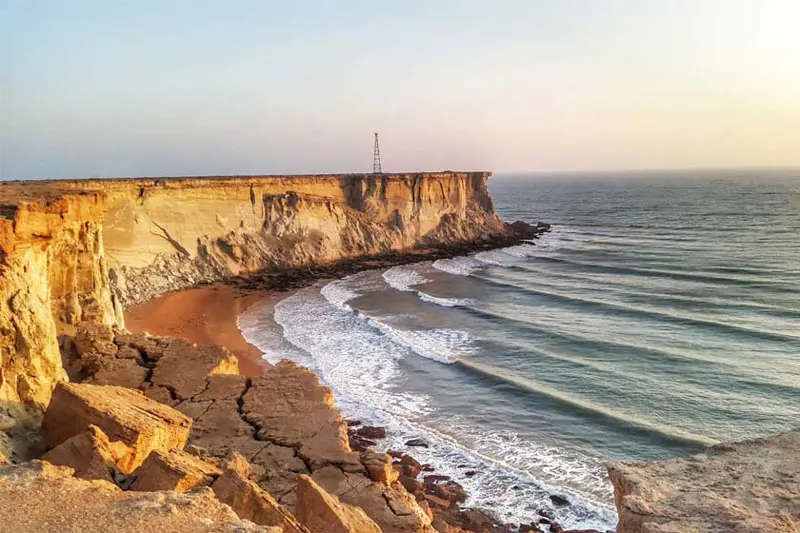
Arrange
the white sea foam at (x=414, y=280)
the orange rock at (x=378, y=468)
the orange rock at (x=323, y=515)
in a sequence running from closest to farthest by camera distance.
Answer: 1. the orange rock at (x=323, y=515)
2. the orange rock at (x=378, y=468)
3. the white sea foam at (x=414, y=280)

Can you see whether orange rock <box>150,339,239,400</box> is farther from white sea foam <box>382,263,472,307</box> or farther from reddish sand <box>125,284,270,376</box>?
white sea foam <box>382,263,472,307</box>

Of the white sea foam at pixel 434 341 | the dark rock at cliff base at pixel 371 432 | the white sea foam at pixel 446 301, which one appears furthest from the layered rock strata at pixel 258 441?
the white sea foam at pixel 446 301

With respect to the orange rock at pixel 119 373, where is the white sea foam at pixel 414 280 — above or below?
below

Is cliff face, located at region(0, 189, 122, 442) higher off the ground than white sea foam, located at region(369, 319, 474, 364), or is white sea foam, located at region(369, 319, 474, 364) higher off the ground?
cliff face, located at region(0, 189, 122, 442)

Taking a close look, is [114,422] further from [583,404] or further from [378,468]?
[583,404]

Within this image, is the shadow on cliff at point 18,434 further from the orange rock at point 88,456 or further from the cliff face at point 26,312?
the orange rock at point 88,456

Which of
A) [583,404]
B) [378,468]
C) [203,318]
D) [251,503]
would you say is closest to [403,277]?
[203,318]

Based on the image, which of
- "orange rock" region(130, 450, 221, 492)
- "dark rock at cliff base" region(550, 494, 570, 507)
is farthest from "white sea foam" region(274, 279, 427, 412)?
"orange rock" region(130, 450, 221, 492)
